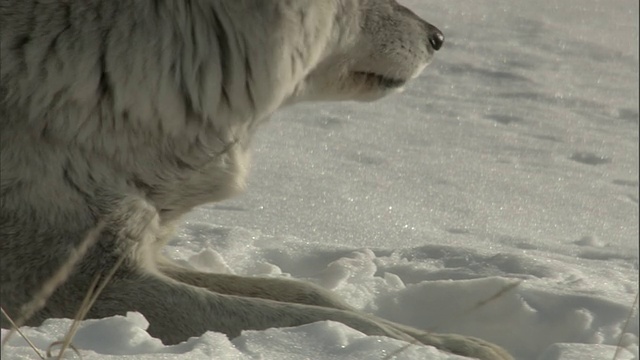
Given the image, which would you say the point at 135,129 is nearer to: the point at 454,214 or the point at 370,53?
the point at 370,53

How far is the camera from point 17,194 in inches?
132

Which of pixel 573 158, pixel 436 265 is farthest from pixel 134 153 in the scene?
pixel 573 158

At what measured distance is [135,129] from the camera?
349 centimetres

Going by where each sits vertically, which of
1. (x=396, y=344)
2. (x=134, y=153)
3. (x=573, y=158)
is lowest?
(x=573, y=158)

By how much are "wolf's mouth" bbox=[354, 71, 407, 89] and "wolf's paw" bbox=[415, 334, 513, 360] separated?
931 millimetres

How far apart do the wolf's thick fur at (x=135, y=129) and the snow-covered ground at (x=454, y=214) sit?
1.50 feet

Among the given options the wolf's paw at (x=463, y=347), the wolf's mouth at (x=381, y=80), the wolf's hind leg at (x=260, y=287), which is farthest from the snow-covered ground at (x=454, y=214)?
the wolf's mouth at (x=381, y=80)

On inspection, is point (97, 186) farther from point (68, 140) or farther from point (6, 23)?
point (6, 23)

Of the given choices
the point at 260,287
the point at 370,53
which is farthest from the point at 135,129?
the point at 370,53

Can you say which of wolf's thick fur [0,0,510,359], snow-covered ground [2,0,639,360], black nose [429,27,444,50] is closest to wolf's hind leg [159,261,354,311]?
wolf's thick fur [0,0,510,359]

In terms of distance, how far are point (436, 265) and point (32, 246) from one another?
1618mm

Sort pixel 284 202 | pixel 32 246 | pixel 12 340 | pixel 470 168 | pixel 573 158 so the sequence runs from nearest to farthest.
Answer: pixel 12 340, pixel 32 246, pixel 284 202, pixel 470 168, pixel 573 158

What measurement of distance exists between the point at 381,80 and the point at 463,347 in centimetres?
99

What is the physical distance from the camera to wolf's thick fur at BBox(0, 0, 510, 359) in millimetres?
3307
